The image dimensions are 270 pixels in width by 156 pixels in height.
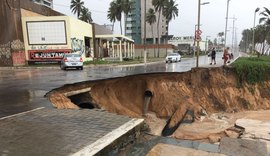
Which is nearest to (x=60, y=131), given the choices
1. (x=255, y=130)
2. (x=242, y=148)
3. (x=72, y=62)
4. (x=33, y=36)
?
(x=242, y=148)

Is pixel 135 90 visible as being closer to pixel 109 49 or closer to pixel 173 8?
pixel 109 49

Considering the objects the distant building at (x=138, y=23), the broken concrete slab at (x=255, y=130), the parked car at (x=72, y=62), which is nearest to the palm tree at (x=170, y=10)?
the distant building at (x=138, y=23)

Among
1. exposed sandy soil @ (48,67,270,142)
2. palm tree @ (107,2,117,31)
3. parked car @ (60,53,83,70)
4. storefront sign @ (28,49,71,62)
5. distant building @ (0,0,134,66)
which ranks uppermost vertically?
palm tree @ (107,2,117,31)

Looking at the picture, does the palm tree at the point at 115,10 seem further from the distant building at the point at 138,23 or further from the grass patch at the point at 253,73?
the grass patch at the point at 253,73

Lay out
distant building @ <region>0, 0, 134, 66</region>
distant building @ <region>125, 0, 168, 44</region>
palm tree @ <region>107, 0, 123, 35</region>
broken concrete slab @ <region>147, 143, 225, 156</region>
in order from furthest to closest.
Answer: distant building @ <region>125, 0, 168, 44</region> → palm tree @ <region>107, 0, 123, 35</region> → distant building @ <region>0, 0, 134, 66</region> → broken concrete slab @ <region>147, 143, 225, 156</region>

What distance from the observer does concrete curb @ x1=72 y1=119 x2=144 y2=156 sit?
161 inches

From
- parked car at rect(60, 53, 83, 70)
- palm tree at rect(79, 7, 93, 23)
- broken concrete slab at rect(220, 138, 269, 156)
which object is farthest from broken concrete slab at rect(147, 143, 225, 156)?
palm tree at rect(79, 7, 93, 23)

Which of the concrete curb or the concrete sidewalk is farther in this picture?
the concrete sidewalk

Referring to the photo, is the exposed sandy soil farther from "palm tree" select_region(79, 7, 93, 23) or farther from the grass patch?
"palm tree" select_region(79, 7, 93, 23)

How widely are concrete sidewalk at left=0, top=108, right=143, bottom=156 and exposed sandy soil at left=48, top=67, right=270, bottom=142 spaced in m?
5.63

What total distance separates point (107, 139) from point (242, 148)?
337 centimetres

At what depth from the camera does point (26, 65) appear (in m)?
28.6

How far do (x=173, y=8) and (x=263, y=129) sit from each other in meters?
63.1

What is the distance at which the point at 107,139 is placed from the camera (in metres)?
4.63
